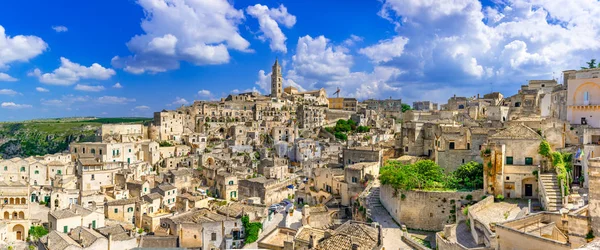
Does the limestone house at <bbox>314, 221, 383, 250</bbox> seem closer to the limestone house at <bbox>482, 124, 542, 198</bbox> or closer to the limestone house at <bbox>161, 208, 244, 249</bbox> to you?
the limestone house at <bbox>482, 124, 542, 198</bbox>

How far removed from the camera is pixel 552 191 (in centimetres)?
2031

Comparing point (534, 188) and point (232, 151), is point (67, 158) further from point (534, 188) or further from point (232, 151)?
point (534, 188)

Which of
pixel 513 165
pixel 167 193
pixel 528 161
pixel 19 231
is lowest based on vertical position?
pixel 19 231

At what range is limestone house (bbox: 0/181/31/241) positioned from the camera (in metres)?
31.8

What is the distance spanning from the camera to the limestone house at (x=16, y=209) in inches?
1254

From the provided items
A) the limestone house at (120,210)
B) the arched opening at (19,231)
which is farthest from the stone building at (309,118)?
the arched opening at (19,231)

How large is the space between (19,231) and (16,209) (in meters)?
2.13

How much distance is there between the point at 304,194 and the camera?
3844cm

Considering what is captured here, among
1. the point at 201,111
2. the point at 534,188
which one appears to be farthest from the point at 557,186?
the point at 201,111

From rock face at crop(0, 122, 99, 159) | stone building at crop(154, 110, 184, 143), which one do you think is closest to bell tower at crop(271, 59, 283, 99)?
stone building at crop(154, 110, 184, 143)

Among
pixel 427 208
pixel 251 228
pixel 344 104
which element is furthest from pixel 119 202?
pixel 344 104

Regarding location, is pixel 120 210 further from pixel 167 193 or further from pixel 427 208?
pixel 427 208

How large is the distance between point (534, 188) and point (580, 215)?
1052 centimetres

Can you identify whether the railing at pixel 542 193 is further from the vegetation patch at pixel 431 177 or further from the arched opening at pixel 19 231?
the arched opening at pixel 19 231
